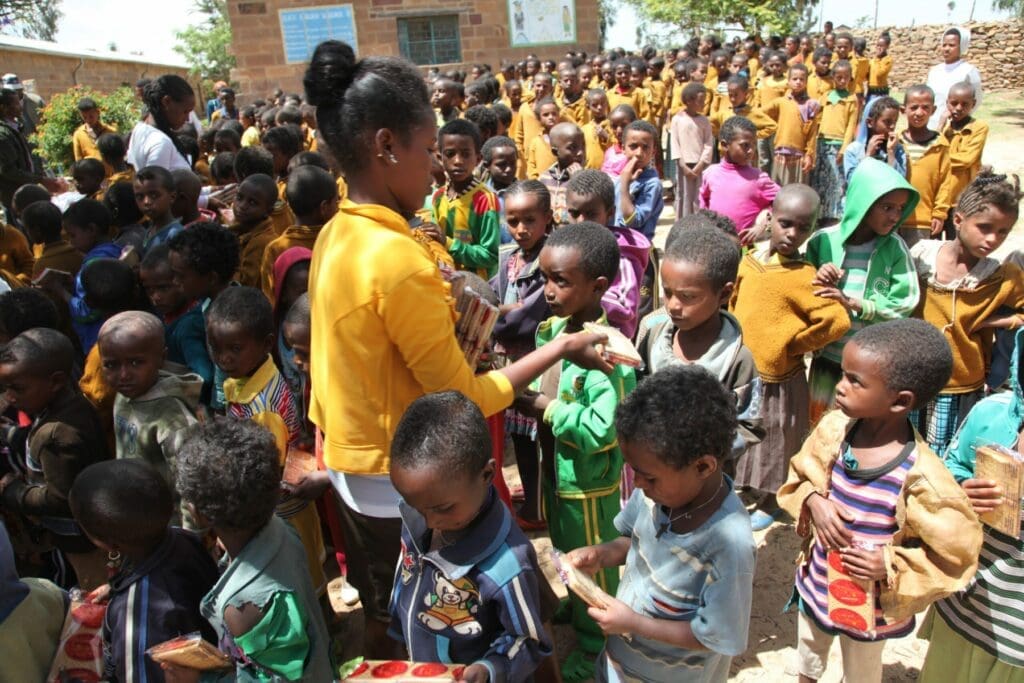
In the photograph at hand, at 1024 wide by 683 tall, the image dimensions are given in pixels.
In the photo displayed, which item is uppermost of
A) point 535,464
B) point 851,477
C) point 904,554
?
point 851,477

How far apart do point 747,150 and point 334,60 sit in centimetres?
385

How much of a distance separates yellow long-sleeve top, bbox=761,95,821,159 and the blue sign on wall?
44.8ft

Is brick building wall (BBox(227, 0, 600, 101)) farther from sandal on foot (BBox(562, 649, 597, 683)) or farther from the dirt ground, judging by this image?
sandal on foot (BBox(562, 649, 597, 683))

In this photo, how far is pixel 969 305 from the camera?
10.1 feet

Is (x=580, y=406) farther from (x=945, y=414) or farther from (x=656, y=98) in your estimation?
(x=656, y=98)

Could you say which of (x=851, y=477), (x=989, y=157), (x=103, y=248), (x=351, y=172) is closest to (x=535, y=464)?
(x=851, y=477)

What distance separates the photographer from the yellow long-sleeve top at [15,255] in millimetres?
4562

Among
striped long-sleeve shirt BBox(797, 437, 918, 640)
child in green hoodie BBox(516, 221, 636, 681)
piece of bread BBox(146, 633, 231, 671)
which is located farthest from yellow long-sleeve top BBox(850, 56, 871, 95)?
piece of bread BBox(146, 633, 231, 671)

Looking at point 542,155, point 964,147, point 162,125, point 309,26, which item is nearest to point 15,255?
point 162,125

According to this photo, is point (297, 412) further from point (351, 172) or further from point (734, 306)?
point (734, 306)

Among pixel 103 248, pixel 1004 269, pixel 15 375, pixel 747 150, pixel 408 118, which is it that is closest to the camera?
pixel 408 118

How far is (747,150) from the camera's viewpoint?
4828 mm

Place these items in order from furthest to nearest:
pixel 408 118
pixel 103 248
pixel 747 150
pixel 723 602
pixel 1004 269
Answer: pixel 747 150 < pixel 103 248 < pixel 1004 269 < pixel 408 118 < pixel 723 602

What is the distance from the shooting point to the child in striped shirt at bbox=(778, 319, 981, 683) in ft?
5.69
